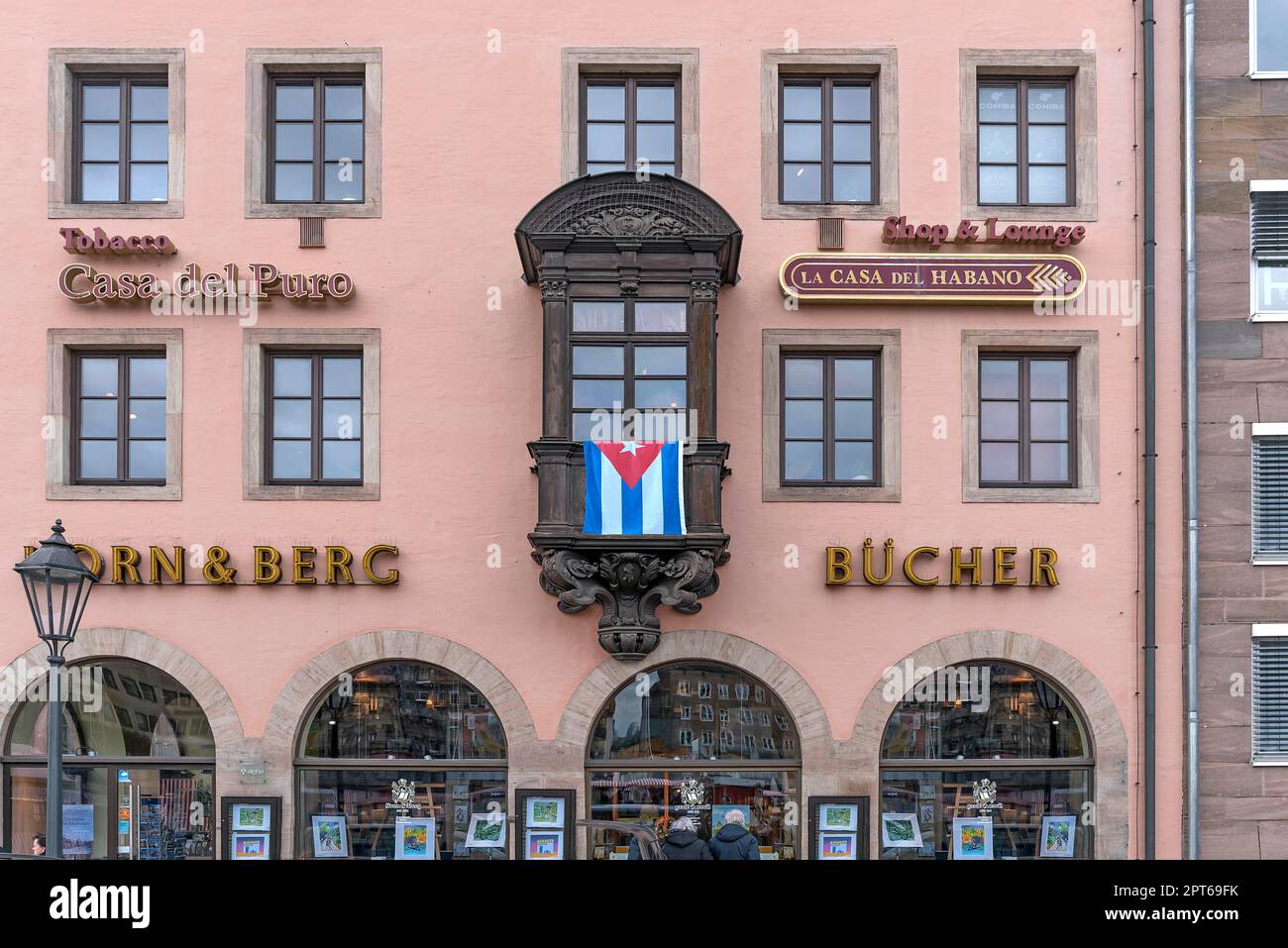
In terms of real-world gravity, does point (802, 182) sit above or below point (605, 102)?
below

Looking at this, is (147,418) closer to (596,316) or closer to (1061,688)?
(596,316)

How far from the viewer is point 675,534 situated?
13.8m

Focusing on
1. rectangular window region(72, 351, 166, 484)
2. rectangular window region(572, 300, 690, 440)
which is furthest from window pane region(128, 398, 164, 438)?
rectangular window region(572, 300, 690, 440)

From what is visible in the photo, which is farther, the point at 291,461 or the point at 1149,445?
the point at 291,461

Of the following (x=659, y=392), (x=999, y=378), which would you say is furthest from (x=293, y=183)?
(x=999, y=378)

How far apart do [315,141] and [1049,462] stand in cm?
952

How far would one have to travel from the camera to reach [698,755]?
14.5m

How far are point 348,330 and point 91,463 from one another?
3395 millimetres

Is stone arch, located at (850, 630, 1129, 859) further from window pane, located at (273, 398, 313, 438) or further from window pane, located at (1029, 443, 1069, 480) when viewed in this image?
window pane, located at (273, 398, 313, 438)

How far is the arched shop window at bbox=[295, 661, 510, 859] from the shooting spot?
47.1 feet

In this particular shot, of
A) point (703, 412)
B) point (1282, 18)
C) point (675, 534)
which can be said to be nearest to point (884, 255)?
point (703, 412)

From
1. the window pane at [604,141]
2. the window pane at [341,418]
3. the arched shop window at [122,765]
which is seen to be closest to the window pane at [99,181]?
the window pane at [341,418]

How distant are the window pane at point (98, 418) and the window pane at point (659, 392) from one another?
20.3 ft

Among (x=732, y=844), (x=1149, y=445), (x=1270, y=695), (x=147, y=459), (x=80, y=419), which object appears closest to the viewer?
(x=732, y=844)
